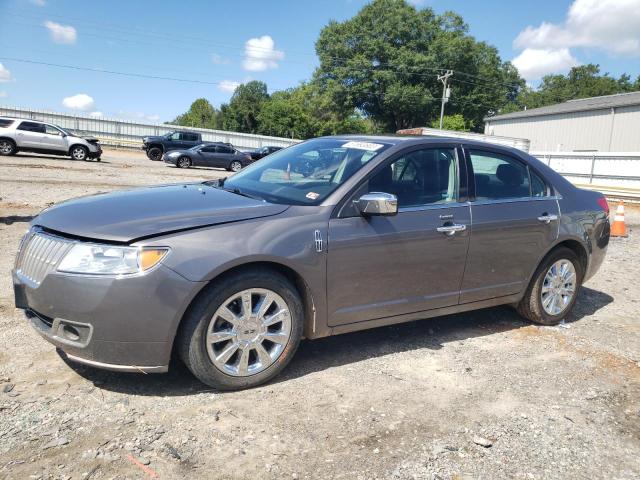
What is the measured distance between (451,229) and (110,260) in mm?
2453

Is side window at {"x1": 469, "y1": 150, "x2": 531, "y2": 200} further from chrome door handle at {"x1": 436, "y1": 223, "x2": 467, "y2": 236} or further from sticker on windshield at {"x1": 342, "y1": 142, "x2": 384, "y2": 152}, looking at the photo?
sticker on windshield at {"x1": 342, "y1": 142, "x2": 384, "y2": 152}

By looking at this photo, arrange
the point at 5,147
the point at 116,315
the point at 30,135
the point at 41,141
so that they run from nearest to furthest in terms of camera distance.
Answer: the point at 116,315
the point at 5,147
the point at 30,135
the point at 41,141

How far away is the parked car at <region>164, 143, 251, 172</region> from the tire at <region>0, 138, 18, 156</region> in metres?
6.44

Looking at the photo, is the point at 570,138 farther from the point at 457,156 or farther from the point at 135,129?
the point at 457,156

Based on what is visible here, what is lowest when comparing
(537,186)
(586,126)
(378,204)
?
(378,204)

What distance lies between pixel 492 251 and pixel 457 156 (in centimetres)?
83

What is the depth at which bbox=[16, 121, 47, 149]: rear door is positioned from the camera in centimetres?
2131

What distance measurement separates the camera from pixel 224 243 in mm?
3123

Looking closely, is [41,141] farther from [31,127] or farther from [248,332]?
[248,332]

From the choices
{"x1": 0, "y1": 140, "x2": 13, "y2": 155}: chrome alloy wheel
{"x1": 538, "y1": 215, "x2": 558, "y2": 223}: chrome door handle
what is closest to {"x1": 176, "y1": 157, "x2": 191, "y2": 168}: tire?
{"x1": 0, "y1": 140, "x2": 13, "y2": 155}: chrome alloy wheel

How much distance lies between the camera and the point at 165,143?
29.2 meters

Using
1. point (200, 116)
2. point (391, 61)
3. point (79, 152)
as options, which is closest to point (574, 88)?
point (391, 61)

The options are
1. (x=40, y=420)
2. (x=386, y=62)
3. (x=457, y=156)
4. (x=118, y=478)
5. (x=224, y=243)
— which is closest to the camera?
(x=118, y=478)

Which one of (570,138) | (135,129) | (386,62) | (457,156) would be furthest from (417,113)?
(457,156)
